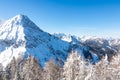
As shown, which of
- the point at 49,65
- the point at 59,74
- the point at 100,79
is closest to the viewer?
the point at 100,79

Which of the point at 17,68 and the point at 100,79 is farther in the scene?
the point at 17,68

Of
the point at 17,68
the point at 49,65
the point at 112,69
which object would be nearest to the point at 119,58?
the point at 112,69

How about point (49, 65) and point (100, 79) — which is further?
point (49, 65)

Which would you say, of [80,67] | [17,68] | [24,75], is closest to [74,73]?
[80,67]

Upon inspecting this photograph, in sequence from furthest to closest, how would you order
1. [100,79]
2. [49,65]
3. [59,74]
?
[59,74], [49,65], [100,79]

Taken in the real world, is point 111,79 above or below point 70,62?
below

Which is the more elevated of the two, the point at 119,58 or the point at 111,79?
the point at 119,58

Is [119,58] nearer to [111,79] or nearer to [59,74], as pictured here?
[111,79]

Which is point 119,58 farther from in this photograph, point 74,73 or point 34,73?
point 34,73
